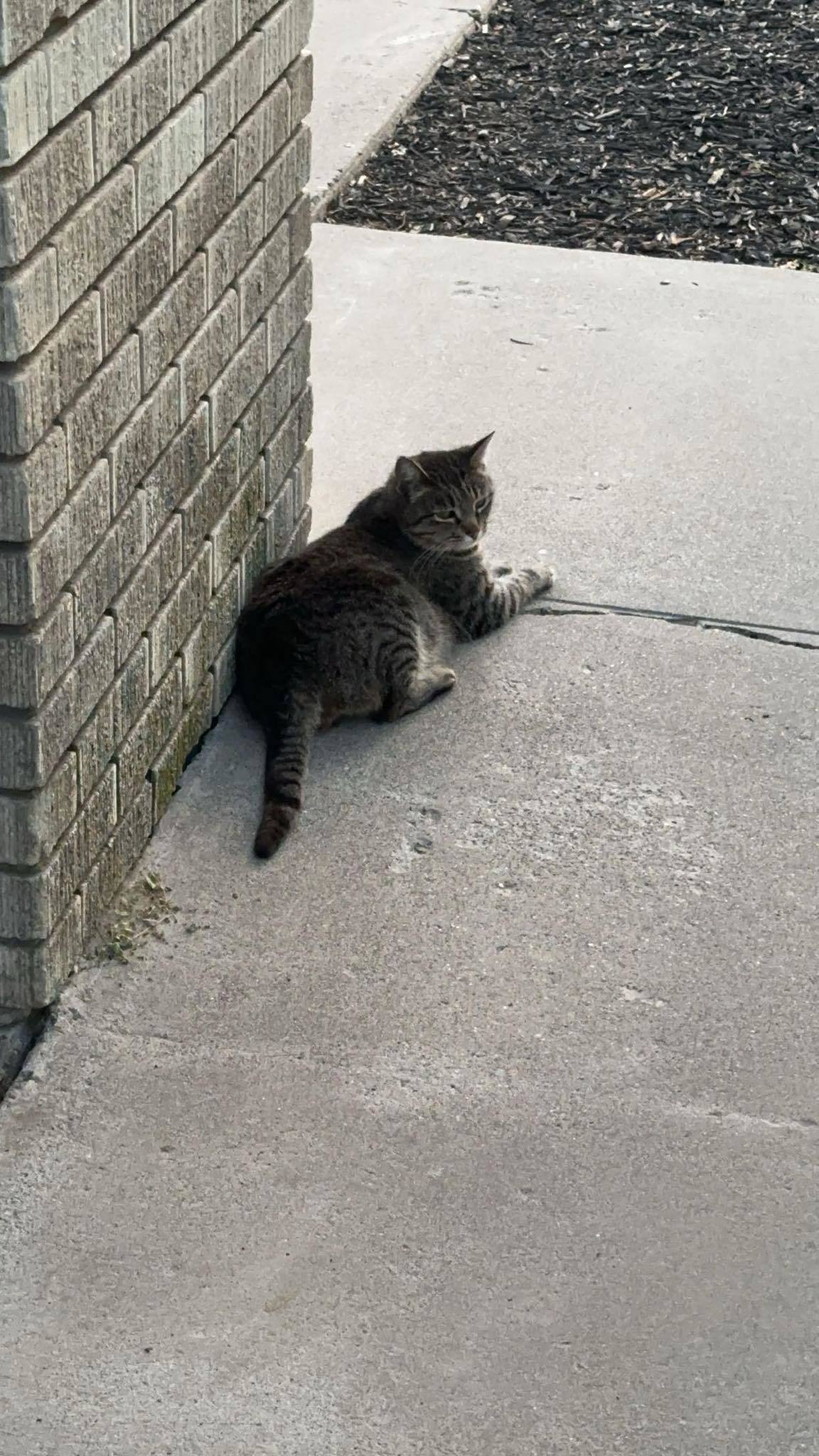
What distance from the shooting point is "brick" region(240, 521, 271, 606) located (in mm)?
4770

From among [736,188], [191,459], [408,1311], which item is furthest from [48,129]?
[736,188]

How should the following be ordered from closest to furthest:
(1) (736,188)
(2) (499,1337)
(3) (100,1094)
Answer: (2) (499,1337) → (3) (100,1094) → (1) (736,188)

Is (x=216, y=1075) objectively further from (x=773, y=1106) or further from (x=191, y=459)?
(x=191, y=459)

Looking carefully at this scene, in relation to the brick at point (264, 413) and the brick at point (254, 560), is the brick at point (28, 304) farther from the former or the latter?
the brick at point (254, 560)

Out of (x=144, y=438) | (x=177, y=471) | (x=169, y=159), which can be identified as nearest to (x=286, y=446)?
(x=177, y=471)

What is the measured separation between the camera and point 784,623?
5.32 metres

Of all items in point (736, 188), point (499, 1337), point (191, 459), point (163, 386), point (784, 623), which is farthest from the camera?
point (736, 188)

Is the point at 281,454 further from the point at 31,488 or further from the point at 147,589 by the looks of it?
the point at 31,488

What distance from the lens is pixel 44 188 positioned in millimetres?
3096

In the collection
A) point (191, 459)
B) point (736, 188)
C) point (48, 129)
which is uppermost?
point (48, 129)

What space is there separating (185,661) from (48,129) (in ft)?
4.98

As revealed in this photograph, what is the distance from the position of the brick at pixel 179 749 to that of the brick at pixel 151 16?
4.99ft

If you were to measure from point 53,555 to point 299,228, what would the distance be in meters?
1.75

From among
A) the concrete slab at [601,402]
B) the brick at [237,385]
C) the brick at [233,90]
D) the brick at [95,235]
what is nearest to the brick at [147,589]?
the brick at [237,385]
